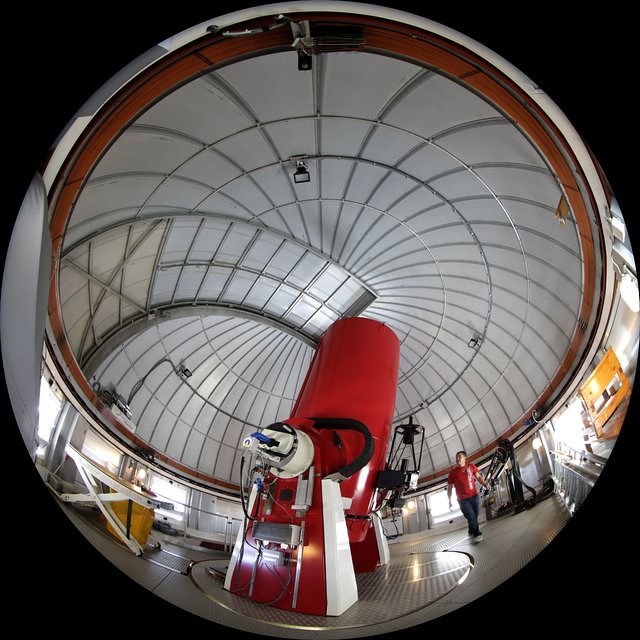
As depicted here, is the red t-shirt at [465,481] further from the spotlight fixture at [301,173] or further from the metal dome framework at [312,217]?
the spotlight fixture at [301,173]

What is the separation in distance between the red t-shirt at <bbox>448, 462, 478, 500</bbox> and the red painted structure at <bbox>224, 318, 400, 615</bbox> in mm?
686

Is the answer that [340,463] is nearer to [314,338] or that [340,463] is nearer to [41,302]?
[314,338]

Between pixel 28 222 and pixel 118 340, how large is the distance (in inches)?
29.4

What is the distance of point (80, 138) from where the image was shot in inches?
57.0

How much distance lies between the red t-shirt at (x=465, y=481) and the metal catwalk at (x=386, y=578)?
0.54 ft

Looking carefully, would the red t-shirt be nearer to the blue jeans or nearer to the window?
the blue jeans

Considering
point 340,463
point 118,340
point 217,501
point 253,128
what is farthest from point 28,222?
point 340,463

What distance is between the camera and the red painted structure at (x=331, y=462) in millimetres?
1812

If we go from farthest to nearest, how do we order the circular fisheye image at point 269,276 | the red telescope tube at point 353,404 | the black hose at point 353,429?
the red telescope tube at point 353,404, the black hose at point 353,429, the circular fisheye image at point 269,276

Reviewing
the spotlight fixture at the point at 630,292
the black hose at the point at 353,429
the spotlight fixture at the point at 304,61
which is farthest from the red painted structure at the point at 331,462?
the spotlight fixture at the point at 304,61

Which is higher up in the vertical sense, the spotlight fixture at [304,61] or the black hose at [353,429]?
the spotlight fixture at [304,61]

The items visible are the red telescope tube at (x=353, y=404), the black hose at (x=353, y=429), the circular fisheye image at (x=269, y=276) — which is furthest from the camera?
the red telescope tube at (x=353, y=404)

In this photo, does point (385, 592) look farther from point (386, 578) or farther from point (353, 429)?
point (353, 429)

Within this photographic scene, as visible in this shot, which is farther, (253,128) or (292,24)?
(253,128)
